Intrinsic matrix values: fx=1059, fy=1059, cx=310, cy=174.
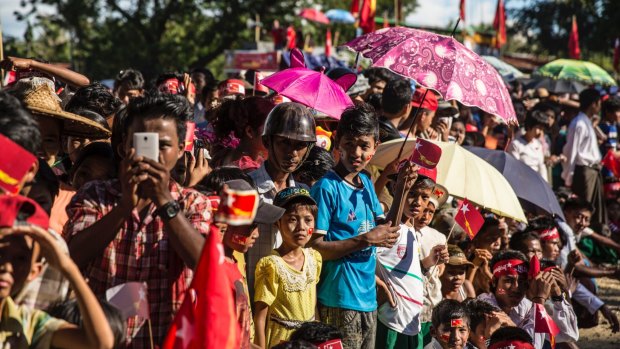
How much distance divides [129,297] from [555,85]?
16.9 metres

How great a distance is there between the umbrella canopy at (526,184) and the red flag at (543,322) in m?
1.22

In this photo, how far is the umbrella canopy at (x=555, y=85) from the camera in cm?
1942

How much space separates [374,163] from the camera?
23.7 feet

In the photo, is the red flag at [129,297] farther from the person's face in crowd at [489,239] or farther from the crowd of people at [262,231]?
the person's face in crowd at [489,239]

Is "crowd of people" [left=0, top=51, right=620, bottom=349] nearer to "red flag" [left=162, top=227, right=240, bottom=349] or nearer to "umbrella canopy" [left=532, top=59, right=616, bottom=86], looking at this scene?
"red flag" [left=162, top=227, right=240, bottom=349]

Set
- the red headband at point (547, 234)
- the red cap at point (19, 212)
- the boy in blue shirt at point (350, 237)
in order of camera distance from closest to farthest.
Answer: the red cap at point (19, 212) → the boy in blue shirt at point (350, 237) → the red headband at point (547, 234)

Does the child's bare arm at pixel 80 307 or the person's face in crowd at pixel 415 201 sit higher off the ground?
the child's bare arm at pixel 80 307

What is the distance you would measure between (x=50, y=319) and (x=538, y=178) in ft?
20.2

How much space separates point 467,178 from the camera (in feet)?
24.0

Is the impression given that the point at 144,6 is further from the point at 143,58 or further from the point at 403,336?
the point at 403,336

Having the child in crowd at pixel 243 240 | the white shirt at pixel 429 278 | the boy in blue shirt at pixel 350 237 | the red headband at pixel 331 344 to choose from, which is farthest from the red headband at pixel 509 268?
the child in crowd at pixel 243 240

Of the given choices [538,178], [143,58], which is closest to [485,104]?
[538,178]

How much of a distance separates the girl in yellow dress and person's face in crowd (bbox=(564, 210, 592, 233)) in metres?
5.75

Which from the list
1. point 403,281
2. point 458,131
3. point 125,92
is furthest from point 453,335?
point 458,131
